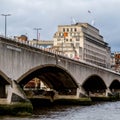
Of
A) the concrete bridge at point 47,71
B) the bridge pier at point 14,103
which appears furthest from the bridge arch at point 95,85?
the bridge pier at point 14,103

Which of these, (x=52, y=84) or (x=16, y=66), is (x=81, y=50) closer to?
(x=52, y=84)

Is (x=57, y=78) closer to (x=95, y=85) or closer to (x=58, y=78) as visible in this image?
(x=58, y=78)

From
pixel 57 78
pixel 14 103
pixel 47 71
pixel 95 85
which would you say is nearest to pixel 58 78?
pixel 57 78

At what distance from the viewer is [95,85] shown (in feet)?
437

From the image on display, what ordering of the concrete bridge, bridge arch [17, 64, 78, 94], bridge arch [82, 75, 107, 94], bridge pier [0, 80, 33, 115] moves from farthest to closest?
bridge arch [82, 75, 107, 94] < bridge arch [17, 64, 78, 94] < the concrete bridge < bridge pier [0, 80, 33, 115]

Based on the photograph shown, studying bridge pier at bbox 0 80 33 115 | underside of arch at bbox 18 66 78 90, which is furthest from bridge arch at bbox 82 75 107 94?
bridge pier at bbox 0 80 33 115

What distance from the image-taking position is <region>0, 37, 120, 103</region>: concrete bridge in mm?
69625

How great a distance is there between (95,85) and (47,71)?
4001 cm

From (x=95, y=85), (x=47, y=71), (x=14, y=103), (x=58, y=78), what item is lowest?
(x=14, y=103)

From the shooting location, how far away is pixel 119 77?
15150 cm

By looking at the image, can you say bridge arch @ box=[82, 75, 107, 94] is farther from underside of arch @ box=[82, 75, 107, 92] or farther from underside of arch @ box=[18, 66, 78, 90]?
underside of arch @ box=[18, 66, 78, 90]

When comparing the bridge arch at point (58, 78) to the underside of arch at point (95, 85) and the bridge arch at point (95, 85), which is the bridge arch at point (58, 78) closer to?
the bridge arch at point (95, 85)

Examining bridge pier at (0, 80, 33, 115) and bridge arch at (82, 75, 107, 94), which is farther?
bridge arch at (82, 75, 107, 94)

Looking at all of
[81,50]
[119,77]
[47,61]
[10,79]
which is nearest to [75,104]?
[47,61]
